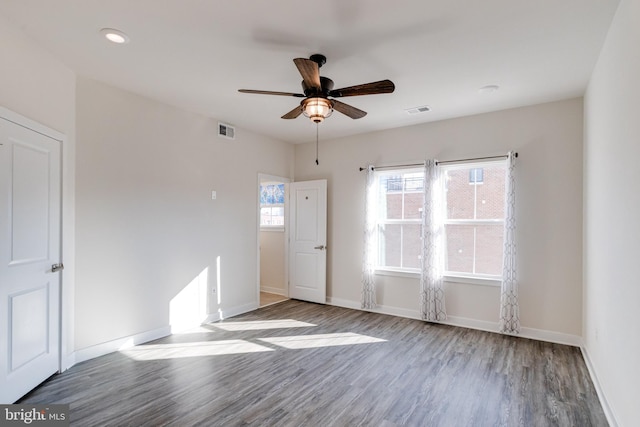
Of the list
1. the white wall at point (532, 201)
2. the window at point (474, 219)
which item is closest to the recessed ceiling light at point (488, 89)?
the white wall at point (532, 201)

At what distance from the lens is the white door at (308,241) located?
563cm

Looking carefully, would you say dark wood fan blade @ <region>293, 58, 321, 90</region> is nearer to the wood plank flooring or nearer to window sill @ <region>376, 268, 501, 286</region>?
the wood plank flooring

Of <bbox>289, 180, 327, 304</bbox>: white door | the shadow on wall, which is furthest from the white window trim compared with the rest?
the shadow on wall

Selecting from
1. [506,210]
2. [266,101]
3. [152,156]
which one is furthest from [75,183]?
[506,210]

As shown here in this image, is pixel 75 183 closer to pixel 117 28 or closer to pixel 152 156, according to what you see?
pixel 152 156

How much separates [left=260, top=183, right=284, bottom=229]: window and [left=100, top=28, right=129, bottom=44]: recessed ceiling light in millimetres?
3945

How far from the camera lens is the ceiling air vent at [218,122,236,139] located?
474cm

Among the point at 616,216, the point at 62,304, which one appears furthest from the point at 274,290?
the point at 616,216

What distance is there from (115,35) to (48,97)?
3.08 feet

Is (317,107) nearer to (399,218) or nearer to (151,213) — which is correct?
(151,213)

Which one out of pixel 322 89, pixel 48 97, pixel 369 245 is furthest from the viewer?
pixel 369 245

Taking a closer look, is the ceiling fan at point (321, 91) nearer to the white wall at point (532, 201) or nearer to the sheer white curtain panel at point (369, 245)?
the white wall at point (532, 201)

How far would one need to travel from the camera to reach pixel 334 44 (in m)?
2.67

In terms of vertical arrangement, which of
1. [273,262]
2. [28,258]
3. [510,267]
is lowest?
[273,262]
